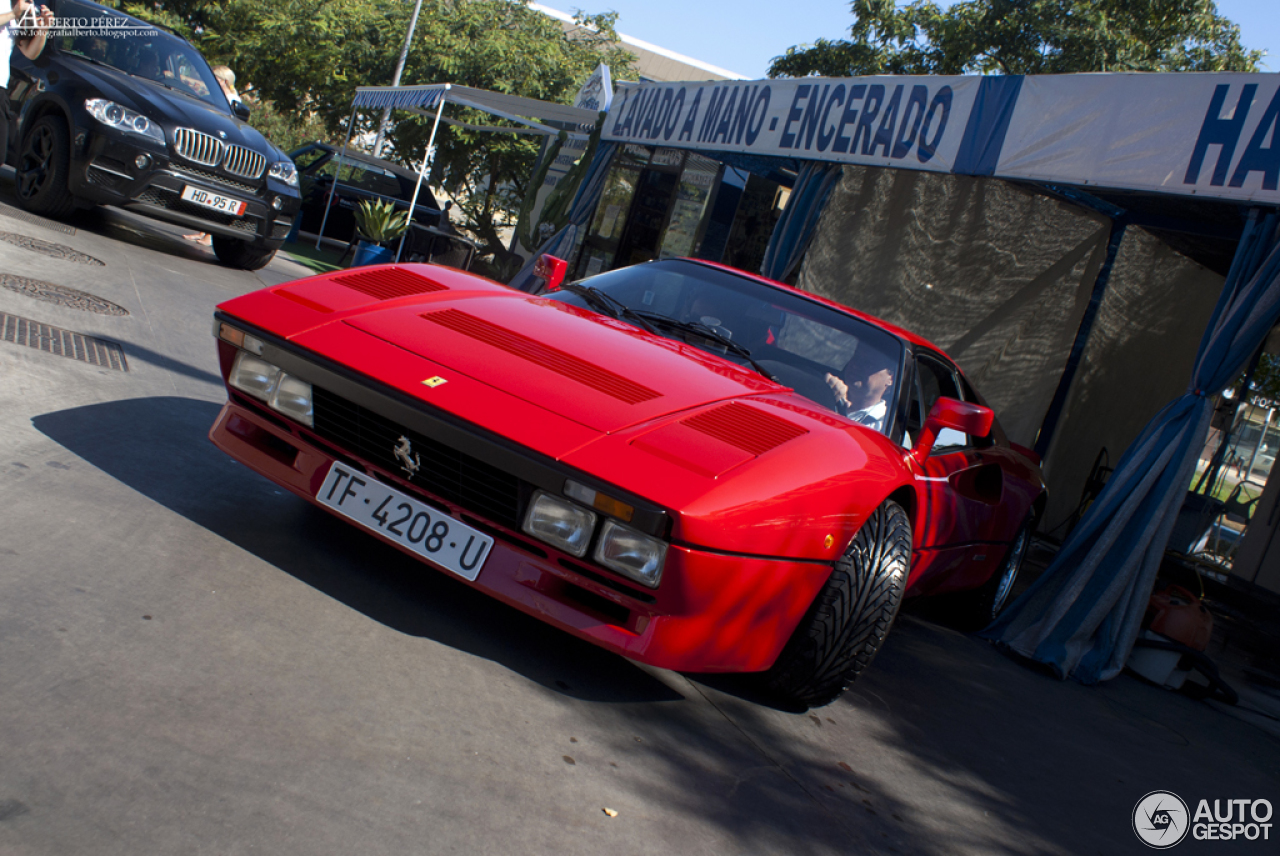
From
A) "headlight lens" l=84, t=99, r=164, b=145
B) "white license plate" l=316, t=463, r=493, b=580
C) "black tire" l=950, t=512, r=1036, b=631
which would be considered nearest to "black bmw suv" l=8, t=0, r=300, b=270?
"headlight lens" l=84, t=99, r=164, b=145

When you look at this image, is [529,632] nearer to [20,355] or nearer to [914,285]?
[20,355]

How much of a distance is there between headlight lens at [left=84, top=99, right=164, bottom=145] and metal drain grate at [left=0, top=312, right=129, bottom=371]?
3.30 m

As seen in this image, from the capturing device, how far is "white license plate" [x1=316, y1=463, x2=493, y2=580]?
8.36ft

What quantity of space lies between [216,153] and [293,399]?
589 centimetres

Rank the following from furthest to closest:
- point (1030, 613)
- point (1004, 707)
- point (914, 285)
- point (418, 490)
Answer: point (914, 285) < point (1030, 613) < point (1004, 707) < point (418, 490)

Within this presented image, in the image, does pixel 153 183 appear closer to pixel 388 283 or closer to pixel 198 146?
pixel 198 146

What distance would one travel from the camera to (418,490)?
2.62m

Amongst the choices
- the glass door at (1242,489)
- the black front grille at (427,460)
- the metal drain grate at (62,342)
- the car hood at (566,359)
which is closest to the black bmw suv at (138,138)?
the metal drain grate at (62,342)

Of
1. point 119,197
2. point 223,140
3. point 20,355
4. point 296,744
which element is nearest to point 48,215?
Result: point 119,197

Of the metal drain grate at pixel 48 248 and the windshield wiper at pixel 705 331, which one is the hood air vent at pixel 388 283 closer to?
the windshield wiper at pixel 705 331

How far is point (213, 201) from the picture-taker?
25.5ft

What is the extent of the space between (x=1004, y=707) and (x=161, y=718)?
3096mm

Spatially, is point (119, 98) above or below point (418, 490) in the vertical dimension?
above

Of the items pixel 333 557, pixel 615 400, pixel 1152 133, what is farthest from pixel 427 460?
pixel 1152 133
